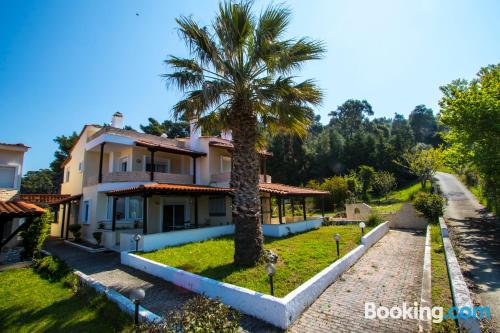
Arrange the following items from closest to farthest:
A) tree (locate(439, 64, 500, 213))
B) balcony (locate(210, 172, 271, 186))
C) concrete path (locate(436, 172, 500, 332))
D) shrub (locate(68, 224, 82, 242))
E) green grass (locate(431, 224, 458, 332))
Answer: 1. green grass (locate(431, 224, 458, 332))
2. concrete path (locate(436, 172, 500, 332))
3. tree (locate(439, 64, 500, 213))
4. shrub (locate(68, 224, 82, 242))
5. balcony (locate(210, 172, 271, 186))

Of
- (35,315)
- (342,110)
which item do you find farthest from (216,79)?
(342,110)

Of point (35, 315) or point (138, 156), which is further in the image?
point (138, 156)

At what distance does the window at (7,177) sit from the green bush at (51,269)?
9053 millimetres

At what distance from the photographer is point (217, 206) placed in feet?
70.1

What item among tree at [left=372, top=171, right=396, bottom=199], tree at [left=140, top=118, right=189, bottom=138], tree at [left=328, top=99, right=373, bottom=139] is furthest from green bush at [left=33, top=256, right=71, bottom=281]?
tree at [left=328, top=99, right=373, bottom=139]

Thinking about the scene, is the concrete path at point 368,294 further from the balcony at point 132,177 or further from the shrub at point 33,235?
the balcony at point 132,177

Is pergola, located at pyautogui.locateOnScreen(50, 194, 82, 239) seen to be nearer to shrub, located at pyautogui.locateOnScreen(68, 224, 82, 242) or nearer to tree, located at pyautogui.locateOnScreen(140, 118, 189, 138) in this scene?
shrub, located at pyautogui.locateOnScreen(68, 224, 82, 242)

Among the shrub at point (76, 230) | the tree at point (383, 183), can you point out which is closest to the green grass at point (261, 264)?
the shrub at point (76, 230)

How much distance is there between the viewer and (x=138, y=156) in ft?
68.3

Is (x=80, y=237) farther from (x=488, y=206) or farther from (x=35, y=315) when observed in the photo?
(x=488, y=206)

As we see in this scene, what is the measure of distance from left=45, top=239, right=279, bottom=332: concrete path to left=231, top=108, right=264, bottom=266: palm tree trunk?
2.36 meters

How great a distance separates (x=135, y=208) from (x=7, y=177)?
8.80m

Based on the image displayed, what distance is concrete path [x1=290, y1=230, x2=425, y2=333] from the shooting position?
19.5 ft

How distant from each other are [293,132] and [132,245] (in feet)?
35.1
